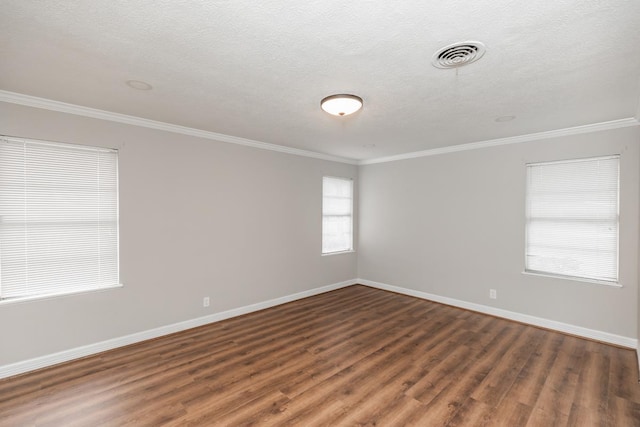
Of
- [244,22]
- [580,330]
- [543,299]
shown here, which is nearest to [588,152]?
[543,299]

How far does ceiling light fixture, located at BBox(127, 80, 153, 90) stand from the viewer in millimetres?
2488

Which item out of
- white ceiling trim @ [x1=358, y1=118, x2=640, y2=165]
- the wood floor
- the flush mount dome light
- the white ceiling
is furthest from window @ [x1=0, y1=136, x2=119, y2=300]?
white ceiling trim @ [x1=358, y1=118, x2=640, y2=165]

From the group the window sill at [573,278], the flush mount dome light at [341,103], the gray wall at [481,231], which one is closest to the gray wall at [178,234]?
the gray wall at [481,231]

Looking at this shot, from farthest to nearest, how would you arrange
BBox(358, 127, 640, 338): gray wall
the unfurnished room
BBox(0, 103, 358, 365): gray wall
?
BBox(358, 127, 640, 338): gray wall < BBox(0, 103, 358, 365): gray wall < the unfurnished room

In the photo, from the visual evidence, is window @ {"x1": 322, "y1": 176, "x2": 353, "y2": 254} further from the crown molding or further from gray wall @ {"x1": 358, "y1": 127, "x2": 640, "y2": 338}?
the crown molding

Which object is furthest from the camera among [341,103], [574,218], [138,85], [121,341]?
[574,218]

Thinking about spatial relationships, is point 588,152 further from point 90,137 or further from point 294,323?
point 90,137

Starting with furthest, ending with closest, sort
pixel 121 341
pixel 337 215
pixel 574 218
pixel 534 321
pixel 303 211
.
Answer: pixel 337 215, pixel 303 211, pixel 534 321, pixel 574 218, pixel 121 341

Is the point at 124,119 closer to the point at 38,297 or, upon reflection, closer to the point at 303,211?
the point at 38,297

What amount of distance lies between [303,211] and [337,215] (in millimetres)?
962

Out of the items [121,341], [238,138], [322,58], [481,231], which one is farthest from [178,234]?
[481,231]

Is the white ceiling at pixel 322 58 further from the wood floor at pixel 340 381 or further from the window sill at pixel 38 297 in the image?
the wood floor at pixel 340 381

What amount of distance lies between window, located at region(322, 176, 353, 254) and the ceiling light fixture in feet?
11.6

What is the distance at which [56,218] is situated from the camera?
2994 mm
